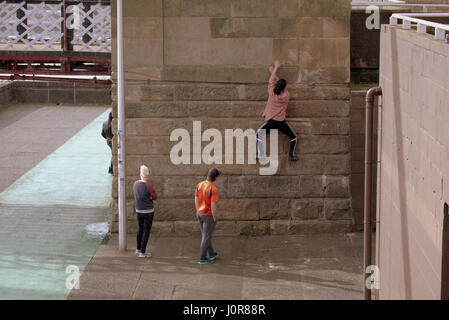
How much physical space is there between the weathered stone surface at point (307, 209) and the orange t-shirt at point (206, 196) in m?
2.41

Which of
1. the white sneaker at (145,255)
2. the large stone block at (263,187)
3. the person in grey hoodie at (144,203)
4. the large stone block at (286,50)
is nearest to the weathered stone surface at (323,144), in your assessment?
the large stone block at (263,187)

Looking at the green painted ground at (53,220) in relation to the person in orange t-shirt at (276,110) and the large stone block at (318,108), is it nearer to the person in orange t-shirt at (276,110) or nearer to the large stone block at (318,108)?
the person in orange t-shirt at (276,110)

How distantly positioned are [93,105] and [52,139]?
19.0 feet

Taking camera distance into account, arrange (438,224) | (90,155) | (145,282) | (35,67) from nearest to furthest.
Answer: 1. (438,224)
2. (145,282)
3. (90,155)
4. (35,67)

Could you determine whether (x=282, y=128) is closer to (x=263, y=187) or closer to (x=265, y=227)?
(x=263, y=187)

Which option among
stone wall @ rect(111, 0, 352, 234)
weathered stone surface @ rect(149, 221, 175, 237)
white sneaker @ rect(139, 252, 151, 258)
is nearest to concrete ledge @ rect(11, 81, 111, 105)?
stone wall @ rect(111, 0, 352, 234)

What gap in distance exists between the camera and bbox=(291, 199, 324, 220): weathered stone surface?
16.7 m

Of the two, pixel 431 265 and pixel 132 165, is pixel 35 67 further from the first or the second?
pixel 431 265

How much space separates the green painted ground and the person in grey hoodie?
3.36ft

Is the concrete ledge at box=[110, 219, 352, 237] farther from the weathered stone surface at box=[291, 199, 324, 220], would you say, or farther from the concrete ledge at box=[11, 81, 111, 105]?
the concrete ledge at box=[11, 81, 111, 105]

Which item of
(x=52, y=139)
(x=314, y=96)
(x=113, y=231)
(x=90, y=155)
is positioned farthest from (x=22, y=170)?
(x=314, y=96)

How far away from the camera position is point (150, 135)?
16.5m

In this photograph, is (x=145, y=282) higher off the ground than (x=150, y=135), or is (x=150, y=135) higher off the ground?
(x=150, y=135)

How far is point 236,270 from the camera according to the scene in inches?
585
